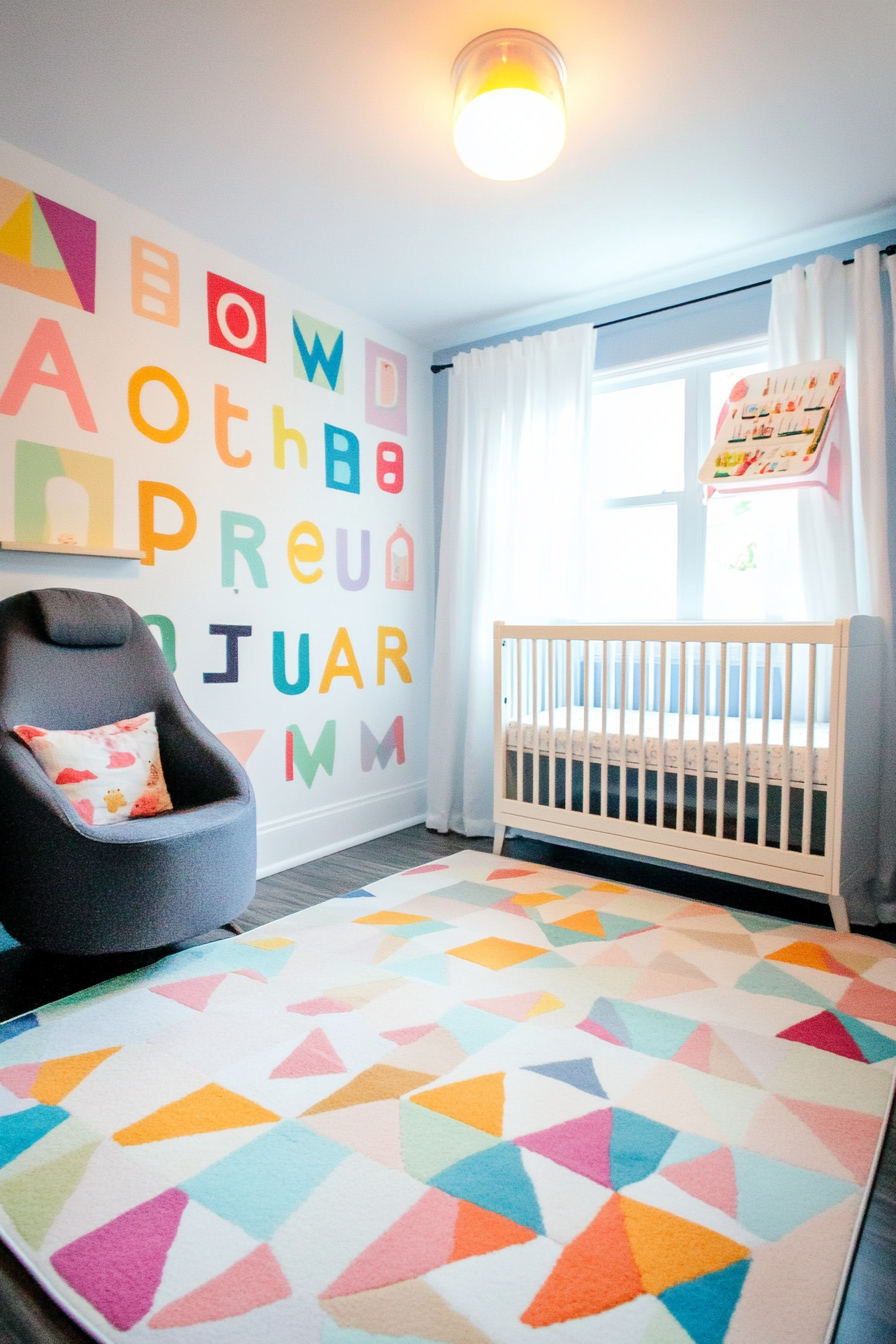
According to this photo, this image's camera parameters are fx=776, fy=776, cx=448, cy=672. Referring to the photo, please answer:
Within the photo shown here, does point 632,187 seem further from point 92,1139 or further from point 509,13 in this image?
point 92,1139

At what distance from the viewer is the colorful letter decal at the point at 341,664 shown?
10.0 feet

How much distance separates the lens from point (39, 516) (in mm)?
2127

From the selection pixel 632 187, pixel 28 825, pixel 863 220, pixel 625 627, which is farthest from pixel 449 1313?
pixel 863 220

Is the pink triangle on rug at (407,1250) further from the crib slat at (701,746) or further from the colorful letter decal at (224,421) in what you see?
the colorful letter decal at (224,421)

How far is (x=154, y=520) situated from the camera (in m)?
2.42

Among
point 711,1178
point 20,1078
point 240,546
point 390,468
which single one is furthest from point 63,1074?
point 390,468

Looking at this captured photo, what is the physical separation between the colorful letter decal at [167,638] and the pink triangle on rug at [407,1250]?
1.78m

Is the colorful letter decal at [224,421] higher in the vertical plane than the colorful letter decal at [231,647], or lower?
higher

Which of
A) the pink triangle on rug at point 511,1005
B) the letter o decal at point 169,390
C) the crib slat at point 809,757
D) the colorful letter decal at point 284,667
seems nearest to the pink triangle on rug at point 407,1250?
the pink triangle on rug at point 511,1005

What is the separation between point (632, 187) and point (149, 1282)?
2695 mm

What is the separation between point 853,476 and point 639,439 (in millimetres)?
953

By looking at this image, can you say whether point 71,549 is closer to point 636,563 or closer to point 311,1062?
point 311,1062

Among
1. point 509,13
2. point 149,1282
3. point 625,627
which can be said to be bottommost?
point 149,1282

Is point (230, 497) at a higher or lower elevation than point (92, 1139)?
higher
